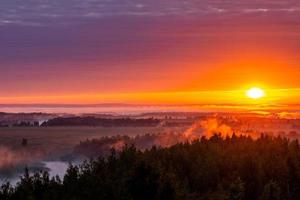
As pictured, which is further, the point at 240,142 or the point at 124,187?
the point at 240,142

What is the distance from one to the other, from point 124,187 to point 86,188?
8072mm

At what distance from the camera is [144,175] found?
268 ft

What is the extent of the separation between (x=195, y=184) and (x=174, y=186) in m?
19.7

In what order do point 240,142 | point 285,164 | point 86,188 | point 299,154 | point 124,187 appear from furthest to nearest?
1. point 240,142
2. point 299,154
3. point 285,164
4. point 86,188
5. point 124,187

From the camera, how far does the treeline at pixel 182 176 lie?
81.9m

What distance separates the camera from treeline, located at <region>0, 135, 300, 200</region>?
81.9 m

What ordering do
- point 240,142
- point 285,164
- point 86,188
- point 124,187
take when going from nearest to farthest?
1. point 124,187
2. point 86,188
3. point 285,164
4. point 240,142

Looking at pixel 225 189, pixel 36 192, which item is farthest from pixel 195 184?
pixel 36 192

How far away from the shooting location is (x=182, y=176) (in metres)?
104

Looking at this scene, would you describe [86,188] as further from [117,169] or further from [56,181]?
[117,169]

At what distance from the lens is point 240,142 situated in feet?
487

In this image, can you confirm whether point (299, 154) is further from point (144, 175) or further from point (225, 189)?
→ point (144, 175)

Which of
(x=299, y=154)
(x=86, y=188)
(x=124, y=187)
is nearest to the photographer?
(x=124, y=187)

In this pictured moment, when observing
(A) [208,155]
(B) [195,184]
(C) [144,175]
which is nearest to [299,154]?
(A) [208,155]
